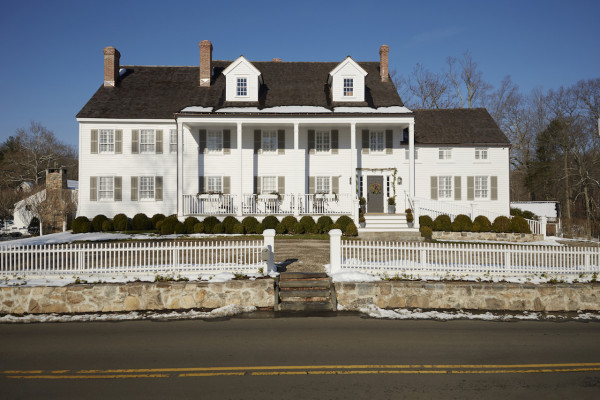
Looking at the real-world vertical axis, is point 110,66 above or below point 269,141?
above

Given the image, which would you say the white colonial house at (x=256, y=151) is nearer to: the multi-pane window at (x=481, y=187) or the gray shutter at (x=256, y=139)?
the gray shutter at (x=256, y=139)

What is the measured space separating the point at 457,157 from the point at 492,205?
11.9ft

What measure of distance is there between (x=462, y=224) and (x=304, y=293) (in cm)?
1370

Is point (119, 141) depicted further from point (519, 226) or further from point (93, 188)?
point (519, 226)

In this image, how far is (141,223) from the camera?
21.6 meters

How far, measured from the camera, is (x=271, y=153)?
22.9m

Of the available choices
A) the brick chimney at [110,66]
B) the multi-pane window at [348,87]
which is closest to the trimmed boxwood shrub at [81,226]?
the brick chimney at [110,66]

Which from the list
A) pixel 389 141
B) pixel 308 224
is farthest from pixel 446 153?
pixel 308 224

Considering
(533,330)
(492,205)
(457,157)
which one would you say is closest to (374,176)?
(457,157)

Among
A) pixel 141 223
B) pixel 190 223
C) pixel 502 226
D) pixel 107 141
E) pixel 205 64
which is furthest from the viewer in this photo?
pixel 205 64

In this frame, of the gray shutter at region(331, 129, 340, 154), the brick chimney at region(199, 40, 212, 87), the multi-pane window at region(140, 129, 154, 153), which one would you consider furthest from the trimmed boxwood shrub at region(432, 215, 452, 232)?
the multi-pane window at region(140, 129, 154, 153)

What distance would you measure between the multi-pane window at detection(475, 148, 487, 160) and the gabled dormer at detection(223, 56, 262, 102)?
46.0 ft

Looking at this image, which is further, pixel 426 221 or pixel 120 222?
pixel 120 222

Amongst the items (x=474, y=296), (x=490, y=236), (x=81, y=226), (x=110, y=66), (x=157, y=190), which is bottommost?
(x=474, y=296)
